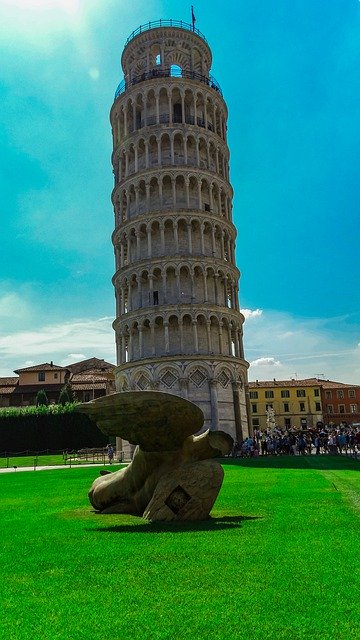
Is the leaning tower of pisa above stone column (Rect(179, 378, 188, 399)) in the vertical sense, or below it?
above

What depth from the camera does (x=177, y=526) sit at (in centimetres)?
977

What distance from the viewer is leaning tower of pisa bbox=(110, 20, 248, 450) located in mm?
49844

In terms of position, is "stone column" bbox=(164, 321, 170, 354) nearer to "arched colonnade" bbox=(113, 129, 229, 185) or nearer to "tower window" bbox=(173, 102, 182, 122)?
"arched colonnade" bbox=(113, 129, 229, 185)

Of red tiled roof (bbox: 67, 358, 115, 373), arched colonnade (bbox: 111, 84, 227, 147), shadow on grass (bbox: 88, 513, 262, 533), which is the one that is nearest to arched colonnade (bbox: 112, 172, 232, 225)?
arched colonnade (bbox: 111, 84, 227, 147)

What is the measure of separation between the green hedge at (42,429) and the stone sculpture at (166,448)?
54731 mm

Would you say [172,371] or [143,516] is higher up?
[172,371]

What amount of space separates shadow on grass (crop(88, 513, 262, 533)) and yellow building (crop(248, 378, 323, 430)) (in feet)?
345

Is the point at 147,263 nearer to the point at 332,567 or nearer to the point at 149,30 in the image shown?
the point at 149,30

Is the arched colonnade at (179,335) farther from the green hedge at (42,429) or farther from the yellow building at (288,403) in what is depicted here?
the yellow building at (288,403)

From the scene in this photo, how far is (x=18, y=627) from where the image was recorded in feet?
15.8

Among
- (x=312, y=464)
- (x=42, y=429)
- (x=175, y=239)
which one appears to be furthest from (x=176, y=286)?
(x=42, y=429)

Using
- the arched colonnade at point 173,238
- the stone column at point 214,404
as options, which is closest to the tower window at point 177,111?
the arched colonnade at point 173,238

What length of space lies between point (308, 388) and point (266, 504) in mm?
105758

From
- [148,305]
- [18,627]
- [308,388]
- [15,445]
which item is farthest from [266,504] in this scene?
[308,388]
